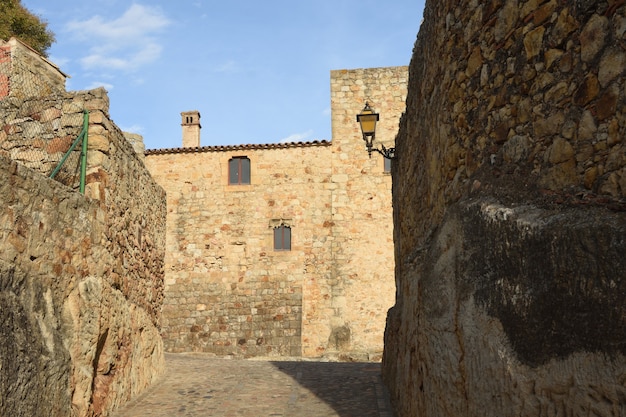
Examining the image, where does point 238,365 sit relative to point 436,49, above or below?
below

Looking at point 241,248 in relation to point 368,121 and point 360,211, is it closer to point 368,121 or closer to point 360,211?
point 360,211

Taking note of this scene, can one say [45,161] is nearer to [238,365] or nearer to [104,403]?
[104,403]

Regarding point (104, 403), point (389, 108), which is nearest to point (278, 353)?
point (389, 108)

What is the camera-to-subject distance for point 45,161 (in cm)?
693

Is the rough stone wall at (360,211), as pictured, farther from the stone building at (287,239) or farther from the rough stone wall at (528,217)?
the rough stone wall at (528,217)

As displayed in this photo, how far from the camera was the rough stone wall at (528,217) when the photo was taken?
7.64ft

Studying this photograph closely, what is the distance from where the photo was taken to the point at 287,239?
698 inches

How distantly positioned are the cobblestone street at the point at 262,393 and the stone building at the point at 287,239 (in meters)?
6.37

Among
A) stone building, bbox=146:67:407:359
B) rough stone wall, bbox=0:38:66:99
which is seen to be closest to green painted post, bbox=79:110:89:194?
rough stone wall, bbox=0:38:66:99

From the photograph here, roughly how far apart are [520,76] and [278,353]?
47.1 ft

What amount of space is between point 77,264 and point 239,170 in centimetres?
1267

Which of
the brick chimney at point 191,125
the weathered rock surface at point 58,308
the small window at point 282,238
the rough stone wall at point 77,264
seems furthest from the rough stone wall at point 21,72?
the brick chimney at point 191,125

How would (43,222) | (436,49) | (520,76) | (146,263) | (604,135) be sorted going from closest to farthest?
(604,135) < (520,76) < (436,49) < (43,222) < (146,263)

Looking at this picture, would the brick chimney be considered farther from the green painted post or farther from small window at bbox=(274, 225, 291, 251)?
the green painted post
